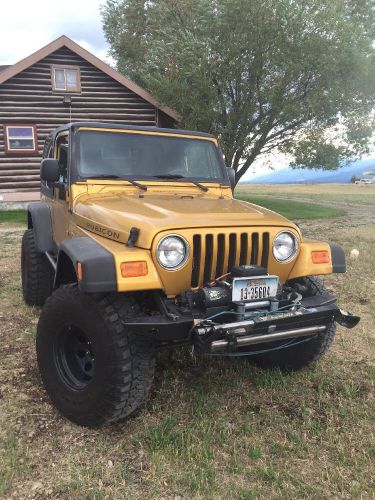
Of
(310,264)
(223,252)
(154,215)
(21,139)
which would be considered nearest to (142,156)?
(154,215)

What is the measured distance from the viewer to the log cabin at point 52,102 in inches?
620

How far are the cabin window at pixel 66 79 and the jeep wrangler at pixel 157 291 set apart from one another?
13748 mm

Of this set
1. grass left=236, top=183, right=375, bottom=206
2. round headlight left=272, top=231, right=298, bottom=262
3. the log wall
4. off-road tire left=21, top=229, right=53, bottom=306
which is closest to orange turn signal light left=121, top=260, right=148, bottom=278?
round headlight left=272, top=231, right=298, bottom=262

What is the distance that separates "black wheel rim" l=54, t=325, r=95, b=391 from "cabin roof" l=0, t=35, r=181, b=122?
14.0 meters

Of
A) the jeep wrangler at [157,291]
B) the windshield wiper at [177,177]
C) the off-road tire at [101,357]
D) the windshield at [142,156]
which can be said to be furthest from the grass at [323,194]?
the off-road tire at [101,357]

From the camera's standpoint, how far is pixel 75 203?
3783mm

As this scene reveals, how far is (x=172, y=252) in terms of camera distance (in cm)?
281

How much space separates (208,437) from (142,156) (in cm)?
248

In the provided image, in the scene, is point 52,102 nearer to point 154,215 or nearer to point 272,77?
point 272,77

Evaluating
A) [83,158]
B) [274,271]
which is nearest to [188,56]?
[83,158]

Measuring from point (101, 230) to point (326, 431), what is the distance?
2.07 metres

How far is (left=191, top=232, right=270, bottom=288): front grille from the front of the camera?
288 cm

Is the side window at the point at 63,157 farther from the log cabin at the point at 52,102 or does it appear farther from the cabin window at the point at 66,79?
the cabin window at the point at 66,79

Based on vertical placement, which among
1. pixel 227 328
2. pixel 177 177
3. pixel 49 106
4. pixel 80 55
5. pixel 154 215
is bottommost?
pixel 227 328
